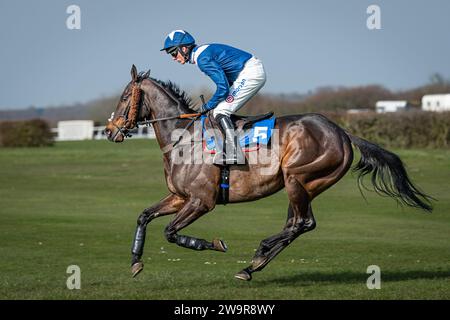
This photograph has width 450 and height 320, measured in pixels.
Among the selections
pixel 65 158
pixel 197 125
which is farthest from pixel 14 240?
pixel 65 158

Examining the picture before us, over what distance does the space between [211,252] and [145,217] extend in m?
4.43

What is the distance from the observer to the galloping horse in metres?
9.78

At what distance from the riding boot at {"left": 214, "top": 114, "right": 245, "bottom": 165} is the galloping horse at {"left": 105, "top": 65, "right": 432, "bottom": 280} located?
122 mm

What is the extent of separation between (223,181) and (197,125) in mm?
765

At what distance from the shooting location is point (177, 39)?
1000 centimetres

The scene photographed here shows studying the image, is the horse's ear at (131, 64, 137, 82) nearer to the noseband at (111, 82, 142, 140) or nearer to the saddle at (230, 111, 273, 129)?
the noseband at (111, 82, 142, 140)

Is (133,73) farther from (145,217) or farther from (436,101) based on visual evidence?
(436,101)

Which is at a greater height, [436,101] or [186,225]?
[186,225]

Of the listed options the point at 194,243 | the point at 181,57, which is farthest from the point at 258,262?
the point at 181,57

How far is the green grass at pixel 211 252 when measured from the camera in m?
9.63

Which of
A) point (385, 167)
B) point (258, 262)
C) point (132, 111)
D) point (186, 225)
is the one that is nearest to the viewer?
point (186, 225)

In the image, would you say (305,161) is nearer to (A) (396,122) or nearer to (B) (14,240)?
(B) (14,240)

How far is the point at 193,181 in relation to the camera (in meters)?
9.80

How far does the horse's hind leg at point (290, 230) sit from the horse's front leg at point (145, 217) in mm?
1074
